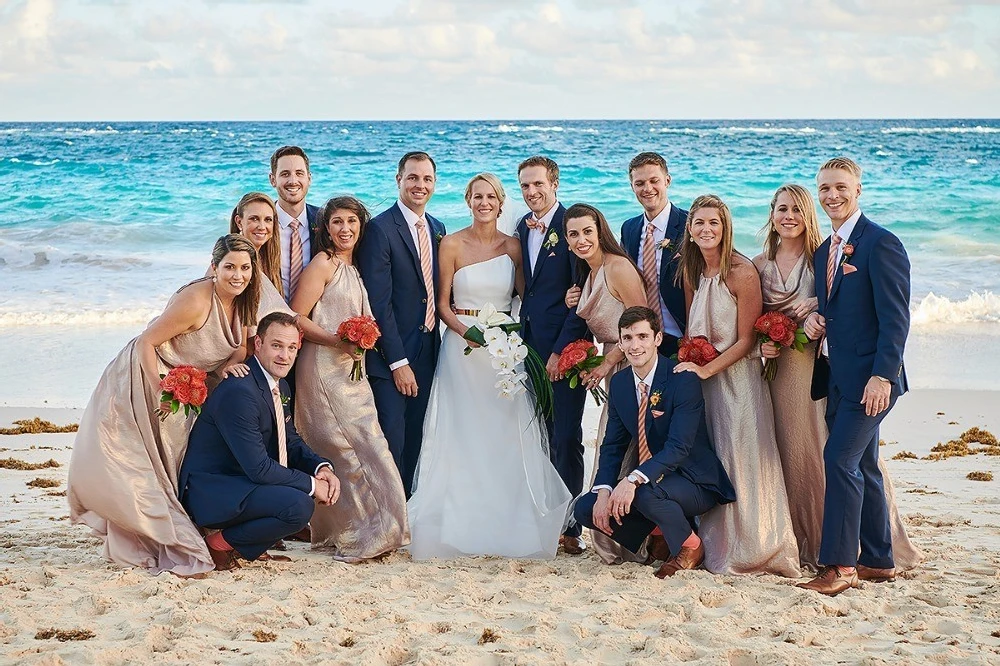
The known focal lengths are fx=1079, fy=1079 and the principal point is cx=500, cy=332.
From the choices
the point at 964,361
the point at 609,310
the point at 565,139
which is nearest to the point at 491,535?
the point at 609,310

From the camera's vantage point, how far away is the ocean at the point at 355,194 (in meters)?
12.7

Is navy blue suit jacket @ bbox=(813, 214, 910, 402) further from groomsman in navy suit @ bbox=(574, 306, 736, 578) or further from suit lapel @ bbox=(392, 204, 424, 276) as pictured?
suit lapel @ bbox=(392, 204, 424, 276)

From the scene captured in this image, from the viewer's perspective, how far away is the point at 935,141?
3478 cm

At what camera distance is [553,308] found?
19.8 ft

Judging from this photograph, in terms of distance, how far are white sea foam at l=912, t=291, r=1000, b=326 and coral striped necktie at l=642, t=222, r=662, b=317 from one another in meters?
8.43

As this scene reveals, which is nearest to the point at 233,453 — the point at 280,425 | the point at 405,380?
the point at 280,425

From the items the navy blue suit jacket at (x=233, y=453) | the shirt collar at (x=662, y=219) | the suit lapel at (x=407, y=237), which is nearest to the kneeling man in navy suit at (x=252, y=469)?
the navy blue suit jacket at (x=233, y=453)

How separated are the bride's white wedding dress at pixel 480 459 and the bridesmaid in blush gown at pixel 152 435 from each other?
1233mm

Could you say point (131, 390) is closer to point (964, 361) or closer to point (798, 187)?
point (798, 187)

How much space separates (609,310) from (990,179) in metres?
23.7

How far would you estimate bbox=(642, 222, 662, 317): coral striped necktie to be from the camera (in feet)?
19.5

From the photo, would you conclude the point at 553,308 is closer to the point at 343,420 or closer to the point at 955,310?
the point at 343,420

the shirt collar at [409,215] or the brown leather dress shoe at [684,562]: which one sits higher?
the shirt collar at [409,215]

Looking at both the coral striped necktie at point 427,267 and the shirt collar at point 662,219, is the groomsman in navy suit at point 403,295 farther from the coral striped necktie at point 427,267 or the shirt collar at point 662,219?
the shirt collar at point 662,219
